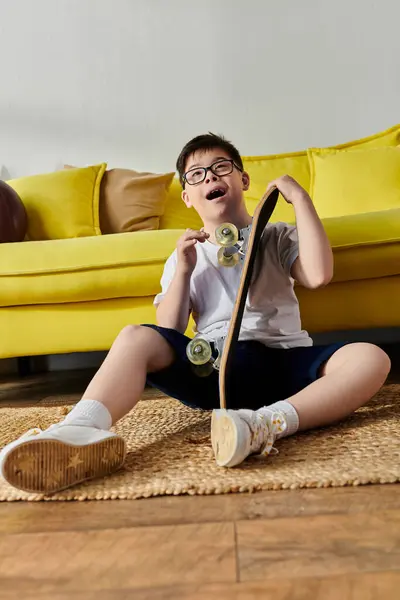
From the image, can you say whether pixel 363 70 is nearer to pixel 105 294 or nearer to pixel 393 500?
pixel 105 294

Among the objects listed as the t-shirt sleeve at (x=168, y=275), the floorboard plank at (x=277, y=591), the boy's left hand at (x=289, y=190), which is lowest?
the floorboard plank at (x=277, y=591)

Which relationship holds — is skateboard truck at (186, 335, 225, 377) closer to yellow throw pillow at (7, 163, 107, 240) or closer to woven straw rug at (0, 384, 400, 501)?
woven straw rug at (0, 384, 400, 501)

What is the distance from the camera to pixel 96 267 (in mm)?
1403

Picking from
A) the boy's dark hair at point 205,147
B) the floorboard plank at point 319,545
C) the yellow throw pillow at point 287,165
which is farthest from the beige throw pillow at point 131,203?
the floorboard plank at point 319,545

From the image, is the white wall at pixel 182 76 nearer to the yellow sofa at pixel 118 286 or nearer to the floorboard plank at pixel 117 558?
the yellow sofa at pixel 118 286

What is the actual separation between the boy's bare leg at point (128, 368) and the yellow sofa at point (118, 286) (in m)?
0.42

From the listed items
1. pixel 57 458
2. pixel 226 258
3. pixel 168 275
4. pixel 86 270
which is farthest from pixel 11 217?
pixel 57 458

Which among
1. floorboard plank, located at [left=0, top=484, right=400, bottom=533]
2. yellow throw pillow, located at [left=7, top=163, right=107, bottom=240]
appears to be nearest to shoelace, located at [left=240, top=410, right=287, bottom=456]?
floorboard plank, located at [left=0, top=484, right=400, bottom=533]

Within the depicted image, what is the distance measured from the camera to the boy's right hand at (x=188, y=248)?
1066 mm

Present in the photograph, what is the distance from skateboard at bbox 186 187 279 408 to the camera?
2.92ft

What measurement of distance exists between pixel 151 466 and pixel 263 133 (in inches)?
73.4

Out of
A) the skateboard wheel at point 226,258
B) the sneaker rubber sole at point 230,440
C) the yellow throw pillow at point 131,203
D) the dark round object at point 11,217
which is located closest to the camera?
the sneaker rubber sole at point 230,440

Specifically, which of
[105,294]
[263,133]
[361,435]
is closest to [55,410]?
[105,294]

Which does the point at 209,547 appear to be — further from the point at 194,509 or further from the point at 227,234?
the point at 227,234
